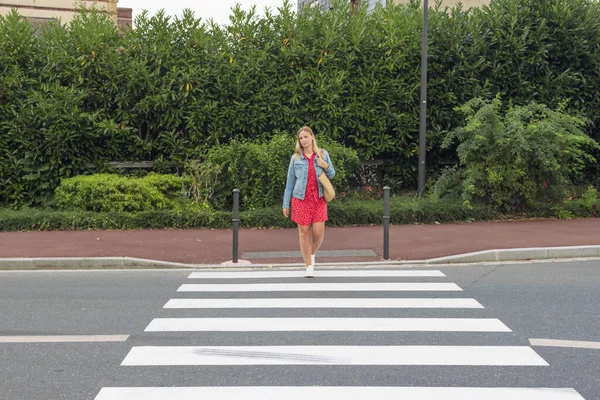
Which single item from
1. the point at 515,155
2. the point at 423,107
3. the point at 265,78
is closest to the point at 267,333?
the point at 515,155

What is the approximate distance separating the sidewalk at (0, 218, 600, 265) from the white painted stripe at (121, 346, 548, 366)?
4.52 meters

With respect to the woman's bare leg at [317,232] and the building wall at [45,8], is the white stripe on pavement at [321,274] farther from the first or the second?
the building wall at [45,8]

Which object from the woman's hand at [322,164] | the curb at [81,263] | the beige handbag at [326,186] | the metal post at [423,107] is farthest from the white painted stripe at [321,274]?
the metal post at [423,107]

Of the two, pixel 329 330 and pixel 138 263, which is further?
pixel 138 263

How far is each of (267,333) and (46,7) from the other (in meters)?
24.2

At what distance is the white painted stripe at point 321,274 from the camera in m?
9.48

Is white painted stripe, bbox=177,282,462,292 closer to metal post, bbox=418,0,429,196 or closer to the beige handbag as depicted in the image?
the beige handbag

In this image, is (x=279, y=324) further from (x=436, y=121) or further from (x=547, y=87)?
(x=547, y=87)

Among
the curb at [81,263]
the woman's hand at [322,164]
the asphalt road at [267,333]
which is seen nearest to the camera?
the asphalt road at [267,333]

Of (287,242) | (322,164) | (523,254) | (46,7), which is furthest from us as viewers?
(46,7)

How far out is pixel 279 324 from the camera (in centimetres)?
689

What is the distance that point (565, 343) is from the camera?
6148mm

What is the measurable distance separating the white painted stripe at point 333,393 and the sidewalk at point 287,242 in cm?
550

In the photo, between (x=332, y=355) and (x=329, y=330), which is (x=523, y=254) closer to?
(x=329, y=330)
